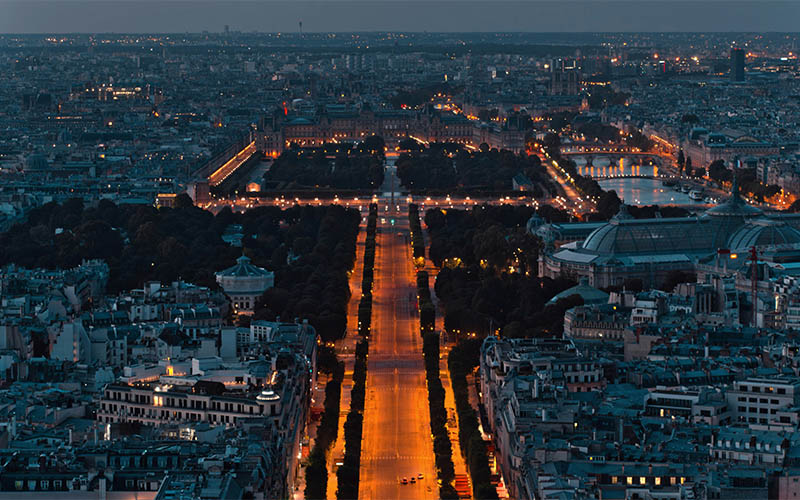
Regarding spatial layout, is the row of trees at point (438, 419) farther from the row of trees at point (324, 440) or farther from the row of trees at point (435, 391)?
the row of trees at point (324, 440)

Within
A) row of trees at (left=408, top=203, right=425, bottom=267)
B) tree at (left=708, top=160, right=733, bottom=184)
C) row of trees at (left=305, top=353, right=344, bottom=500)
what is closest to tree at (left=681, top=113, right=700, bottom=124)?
tree at (left=708, top=160, right=733, bottom=184)

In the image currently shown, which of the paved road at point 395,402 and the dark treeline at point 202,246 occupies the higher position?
the dark treeline at point 202,246

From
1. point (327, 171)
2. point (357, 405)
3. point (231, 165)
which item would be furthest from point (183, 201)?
point (357, 405)

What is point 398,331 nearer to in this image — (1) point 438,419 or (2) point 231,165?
(1) point 438,419

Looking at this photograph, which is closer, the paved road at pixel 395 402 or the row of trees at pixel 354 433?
the row of trees at pixel 354 433

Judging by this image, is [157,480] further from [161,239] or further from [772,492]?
[161,239]

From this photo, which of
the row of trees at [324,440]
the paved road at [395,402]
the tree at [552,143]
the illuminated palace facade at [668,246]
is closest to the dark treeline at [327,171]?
the tree at [552,143]

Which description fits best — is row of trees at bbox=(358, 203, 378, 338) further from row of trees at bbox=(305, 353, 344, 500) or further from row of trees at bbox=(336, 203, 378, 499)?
row of trees at bbox=(305, 353, 344, 500)

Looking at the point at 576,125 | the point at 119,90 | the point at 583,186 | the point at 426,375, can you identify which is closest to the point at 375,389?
the point at 426,375
